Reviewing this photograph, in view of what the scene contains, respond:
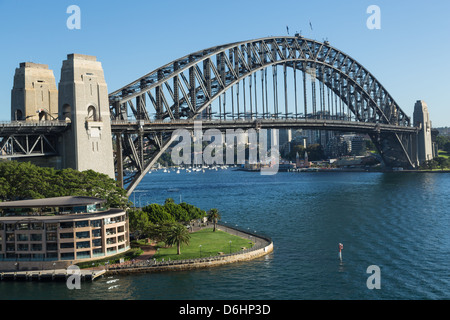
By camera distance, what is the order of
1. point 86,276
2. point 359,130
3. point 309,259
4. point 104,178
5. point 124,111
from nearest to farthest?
point 86,276 < point 309,259 < point 104,178 < point 124,111 < point 359,130

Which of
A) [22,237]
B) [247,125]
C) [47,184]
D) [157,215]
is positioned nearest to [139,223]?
[157,215]

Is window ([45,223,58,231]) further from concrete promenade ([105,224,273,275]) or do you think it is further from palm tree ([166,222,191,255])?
palm tree ([166,222,191,255])

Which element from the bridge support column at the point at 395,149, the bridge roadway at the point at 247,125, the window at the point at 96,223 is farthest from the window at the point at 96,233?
the bridge support column at the point at 395,149

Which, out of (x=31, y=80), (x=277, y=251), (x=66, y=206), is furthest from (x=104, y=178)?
(x=277, y=251)

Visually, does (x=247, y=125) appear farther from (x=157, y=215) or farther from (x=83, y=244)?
(x=83, y=244)

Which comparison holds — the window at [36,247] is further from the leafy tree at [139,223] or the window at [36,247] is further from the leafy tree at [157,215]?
the leafy tree at [157,215]

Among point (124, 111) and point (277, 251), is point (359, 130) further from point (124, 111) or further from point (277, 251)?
point (277, 251)
